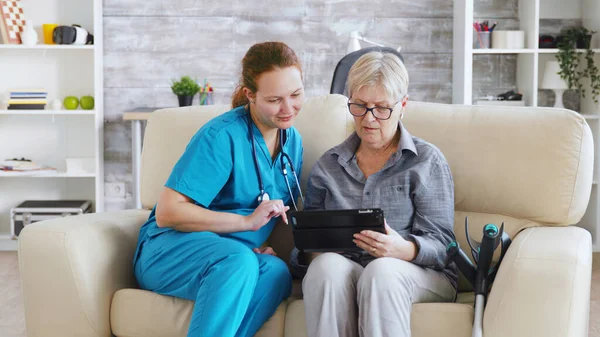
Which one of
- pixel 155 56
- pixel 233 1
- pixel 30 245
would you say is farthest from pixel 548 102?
pixel 30 245

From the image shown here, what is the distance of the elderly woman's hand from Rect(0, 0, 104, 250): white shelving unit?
290cm

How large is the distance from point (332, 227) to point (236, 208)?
359 mm

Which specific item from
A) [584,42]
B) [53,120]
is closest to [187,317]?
[53,120]

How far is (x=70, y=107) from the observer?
445cm

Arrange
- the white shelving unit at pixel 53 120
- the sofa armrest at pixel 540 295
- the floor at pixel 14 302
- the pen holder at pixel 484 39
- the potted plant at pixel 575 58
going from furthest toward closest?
the white shelving unit at pixel 53 120 < the pen holder at pixel 484 39 < the potted plant at pixel 575 58 < the floor at pixel 14 302 < the sofa armrest at pixel 540 295

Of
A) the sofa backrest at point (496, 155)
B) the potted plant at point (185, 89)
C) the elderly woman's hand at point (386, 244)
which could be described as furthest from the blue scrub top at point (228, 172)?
the potted plant at point (185, 89)

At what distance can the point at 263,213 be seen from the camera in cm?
201

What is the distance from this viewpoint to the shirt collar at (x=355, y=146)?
2.09 metres

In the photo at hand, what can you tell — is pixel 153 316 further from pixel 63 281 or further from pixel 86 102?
pixel 86 102

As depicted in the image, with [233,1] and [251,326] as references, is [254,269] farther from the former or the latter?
[233,1]

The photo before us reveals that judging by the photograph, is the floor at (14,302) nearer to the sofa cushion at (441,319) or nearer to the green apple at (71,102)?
the green apple at (71,102)

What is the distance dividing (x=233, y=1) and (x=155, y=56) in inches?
22.9

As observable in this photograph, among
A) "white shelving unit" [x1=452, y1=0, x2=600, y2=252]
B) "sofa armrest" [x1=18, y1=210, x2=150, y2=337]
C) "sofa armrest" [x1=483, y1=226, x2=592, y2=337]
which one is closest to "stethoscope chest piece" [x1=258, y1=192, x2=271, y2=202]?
"sofa armrest" [x1=18, y1=210, x2=150, y2=337]

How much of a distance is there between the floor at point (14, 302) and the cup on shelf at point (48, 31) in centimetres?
128
